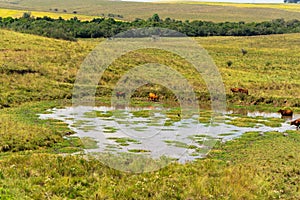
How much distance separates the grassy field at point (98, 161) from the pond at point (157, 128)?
1050mm

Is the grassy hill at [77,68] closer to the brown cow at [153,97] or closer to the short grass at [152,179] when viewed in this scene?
the brown cow at [153,97]

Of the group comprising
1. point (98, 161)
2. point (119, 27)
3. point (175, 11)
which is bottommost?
point (98, 161)

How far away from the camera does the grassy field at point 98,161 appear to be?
42.2 feet

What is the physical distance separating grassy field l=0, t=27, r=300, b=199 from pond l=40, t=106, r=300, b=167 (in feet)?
3.45

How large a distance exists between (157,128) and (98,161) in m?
8.37

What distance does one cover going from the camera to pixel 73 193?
1260 centimetres

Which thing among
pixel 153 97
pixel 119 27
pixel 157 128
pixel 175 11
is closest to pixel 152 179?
pixel 157 128

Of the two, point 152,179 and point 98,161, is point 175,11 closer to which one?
point 98,161

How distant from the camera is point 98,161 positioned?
15875mm

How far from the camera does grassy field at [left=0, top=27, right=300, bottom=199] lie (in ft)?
42.2

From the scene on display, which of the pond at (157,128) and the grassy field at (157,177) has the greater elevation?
the grassy field at (157,177)

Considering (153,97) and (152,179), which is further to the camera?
(153,97)

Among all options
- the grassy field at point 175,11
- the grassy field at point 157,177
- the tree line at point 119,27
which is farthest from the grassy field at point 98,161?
the grassy field at point 175,11

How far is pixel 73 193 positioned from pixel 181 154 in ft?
23.0
